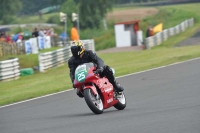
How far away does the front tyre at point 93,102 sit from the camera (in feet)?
33.6

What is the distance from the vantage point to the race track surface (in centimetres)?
844

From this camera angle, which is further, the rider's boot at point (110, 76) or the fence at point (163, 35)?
the fence at point (163, 35)

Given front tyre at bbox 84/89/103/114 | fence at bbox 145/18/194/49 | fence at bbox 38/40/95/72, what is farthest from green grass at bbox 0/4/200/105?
front tyre at bbox 84/89/103/114

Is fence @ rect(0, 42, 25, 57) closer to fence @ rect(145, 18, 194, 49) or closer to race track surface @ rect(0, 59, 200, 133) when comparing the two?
fence @ rect(145, 18, 194, 49)

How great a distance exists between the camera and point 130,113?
1027cm

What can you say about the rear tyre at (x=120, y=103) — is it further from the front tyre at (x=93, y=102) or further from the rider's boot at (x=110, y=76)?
the front tyre at (x=93, y=102)

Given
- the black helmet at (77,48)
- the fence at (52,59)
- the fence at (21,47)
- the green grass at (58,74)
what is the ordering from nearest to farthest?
the black helmet at (77,48) → the green grass at (58,74) → the fence at (52,59) → the fence at (21,47)

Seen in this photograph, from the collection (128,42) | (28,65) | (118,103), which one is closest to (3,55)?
(28,65)

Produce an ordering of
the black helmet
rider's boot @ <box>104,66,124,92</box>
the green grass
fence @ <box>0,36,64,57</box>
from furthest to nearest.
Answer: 1. fence @ <box>0,36,64,57</box>
2. the green grass
3. rider's boot @ <box>104,66,124,92</box>
4. the black helmet

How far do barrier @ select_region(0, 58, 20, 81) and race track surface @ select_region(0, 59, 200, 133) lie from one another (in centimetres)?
788

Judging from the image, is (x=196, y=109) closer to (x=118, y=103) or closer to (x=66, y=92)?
(x=118, y=103)

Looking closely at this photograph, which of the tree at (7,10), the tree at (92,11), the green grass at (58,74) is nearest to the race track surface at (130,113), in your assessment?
the green grass at (58,74)

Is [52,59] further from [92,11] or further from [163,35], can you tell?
[92,11]

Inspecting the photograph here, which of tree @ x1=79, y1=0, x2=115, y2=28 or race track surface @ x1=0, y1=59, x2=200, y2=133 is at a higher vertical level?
race track surface @ x1=0, y1=59, x2=200, y2=133
